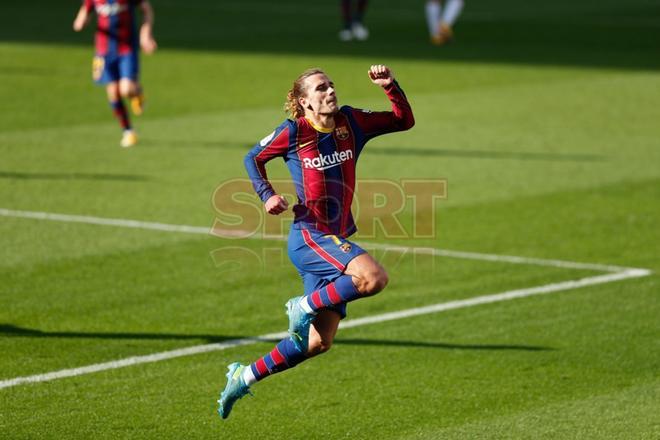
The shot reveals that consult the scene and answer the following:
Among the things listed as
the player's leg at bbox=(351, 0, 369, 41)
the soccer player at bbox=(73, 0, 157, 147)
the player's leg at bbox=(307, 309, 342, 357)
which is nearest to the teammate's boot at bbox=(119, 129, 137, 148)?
the soccer player at bbox=(73, 0, 157, 147)

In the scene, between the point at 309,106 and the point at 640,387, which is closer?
the point at 309,106

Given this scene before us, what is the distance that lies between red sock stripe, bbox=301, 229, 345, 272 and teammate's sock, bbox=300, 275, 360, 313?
8 cm

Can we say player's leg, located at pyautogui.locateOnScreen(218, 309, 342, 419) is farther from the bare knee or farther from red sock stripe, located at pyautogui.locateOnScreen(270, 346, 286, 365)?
the bare knee

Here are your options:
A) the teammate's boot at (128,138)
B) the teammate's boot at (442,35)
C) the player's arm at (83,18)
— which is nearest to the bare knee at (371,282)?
the player's arm at (83,18)

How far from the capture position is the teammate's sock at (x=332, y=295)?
7.81 meters

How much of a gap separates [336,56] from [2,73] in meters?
7.57

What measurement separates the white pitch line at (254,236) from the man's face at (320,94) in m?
5.15

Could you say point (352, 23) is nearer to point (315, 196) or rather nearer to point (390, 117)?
point (390, 117)

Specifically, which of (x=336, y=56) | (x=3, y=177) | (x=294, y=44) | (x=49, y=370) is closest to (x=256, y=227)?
(x=3, y=177)

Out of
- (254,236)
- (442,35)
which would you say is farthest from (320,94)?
(442,35)

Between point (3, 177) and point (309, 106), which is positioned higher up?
point (309, 106)

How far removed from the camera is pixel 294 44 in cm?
3183

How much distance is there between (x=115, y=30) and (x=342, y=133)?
431 inches

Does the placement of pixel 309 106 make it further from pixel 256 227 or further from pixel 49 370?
pixel 256 227
